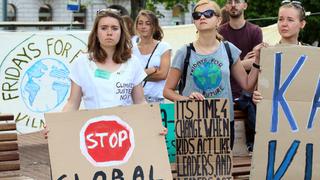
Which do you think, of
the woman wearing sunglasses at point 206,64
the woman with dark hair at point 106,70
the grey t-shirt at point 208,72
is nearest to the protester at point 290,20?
the woman wearing sunglasses at point 206,64

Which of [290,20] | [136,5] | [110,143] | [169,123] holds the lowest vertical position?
[136,5]

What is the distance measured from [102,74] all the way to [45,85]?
16.3 ft

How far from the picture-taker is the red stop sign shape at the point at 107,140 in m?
4.26

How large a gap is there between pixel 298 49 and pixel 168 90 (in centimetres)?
90

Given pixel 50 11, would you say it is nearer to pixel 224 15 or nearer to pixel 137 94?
pixel 224 15

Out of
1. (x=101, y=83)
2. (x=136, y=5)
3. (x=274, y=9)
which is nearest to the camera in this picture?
(x=101, y=83)

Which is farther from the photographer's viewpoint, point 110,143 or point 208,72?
point 208,72

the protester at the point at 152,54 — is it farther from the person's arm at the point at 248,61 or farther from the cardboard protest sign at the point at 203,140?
the cardboard protest sign at the point at 203,140

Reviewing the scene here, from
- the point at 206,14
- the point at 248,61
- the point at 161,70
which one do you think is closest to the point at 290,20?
the point at 206,14

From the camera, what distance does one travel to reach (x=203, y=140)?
468cm

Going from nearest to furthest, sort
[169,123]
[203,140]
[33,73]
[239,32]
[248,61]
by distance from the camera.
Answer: [203,140], [169,123], [248,61], [239,32], [33,73]

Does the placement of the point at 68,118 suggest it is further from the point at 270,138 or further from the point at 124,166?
the point at 270,138

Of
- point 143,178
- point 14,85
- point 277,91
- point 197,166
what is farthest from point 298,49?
point 14,85

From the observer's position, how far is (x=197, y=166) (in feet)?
15.4
